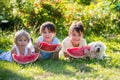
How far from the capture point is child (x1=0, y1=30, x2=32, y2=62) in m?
6.50

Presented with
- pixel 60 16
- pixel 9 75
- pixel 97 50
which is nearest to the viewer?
pixel 9 75

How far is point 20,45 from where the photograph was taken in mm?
6578

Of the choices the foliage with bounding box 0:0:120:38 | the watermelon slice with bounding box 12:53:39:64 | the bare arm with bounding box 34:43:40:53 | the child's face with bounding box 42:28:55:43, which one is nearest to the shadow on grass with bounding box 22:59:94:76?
the watermelon slice with bounding box 12:53:39:64

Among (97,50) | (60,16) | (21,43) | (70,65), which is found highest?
(21,43)

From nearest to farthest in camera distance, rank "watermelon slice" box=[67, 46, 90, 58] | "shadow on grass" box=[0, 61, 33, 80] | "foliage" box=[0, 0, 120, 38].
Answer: "shadow on grass" box=[0, 61, 33, 80], "watermelon slice" box=[67, 46, 90, 58], "foliage" box=[0, 0, 120, 38]

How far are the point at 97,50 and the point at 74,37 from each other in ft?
1.69

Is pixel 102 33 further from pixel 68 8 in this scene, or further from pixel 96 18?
pixel 68 8

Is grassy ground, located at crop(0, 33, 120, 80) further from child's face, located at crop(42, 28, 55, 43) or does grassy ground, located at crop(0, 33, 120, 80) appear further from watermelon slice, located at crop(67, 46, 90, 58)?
child's face, located at crop(42, 28, 55, 43)

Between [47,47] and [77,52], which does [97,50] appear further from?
[47,47]

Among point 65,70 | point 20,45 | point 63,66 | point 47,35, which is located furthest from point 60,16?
point 65,70

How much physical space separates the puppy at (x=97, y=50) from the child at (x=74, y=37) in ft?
0.97

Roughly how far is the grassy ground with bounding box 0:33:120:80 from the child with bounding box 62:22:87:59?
314 mm

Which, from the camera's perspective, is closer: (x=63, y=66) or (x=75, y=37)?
(x=63, y=66)

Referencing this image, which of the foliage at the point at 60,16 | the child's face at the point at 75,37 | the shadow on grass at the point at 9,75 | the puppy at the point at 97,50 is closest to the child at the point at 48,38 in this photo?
the child's face at the point at 75,37
